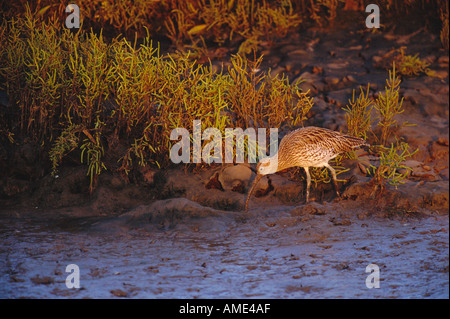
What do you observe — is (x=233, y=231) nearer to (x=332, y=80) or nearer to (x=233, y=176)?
(x=233, y=176)

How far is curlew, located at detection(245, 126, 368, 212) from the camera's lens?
225 inches

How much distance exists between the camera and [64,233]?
16.8 ft

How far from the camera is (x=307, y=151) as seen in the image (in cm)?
570

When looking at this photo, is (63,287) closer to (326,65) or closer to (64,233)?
(64,233)

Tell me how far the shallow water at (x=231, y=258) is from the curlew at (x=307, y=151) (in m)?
0.50

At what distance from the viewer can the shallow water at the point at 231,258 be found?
13.1 ft

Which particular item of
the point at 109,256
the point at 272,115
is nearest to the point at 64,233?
the point at 109,256

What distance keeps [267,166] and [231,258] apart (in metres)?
1.36

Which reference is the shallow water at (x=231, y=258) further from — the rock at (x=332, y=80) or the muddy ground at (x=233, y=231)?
the rock at (x=332, y=80)

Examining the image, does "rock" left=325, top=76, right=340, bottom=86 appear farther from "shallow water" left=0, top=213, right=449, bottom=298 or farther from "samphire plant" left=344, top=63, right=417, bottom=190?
"shallow water" left=0, top=213, right=449, bottom=298

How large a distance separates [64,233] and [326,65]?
4.27 meters

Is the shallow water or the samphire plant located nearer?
the shallow water

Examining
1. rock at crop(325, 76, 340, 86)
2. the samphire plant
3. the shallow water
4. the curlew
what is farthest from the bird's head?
rock at crop(325, 76, 340, 86)

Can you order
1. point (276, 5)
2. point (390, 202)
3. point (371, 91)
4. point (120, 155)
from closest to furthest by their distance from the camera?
point (390, 202) → point (120, 155) → point (371, 91) → point (276, 5)
